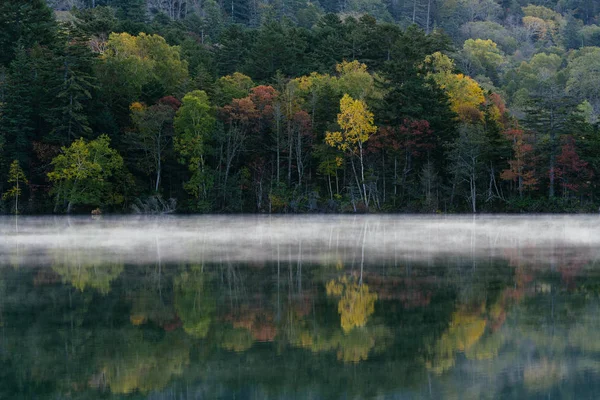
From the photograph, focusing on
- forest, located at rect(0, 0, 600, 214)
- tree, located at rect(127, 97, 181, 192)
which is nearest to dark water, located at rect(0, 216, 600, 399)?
forest, located at rect(0, 0, 600, 214)

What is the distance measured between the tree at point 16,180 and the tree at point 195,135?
10543 millimetres

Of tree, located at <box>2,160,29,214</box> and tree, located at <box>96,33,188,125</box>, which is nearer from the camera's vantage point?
tree, located at <box>2,160,29,214</box>

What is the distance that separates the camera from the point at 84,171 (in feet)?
170

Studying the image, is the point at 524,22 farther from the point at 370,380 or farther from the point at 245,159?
the point at 370,380

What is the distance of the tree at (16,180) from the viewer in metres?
52.2

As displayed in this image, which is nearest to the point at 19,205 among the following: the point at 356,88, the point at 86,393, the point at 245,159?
the point at 245,159

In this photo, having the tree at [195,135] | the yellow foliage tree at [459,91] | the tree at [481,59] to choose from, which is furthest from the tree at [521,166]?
the tree at [481,59]

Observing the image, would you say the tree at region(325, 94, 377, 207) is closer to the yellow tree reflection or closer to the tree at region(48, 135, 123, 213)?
the tree at region(48, 135, 123, 213)

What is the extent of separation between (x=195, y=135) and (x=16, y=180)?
40.6 ft

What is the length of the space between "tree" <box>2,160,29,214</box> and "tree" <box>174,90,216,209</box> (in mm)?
10543

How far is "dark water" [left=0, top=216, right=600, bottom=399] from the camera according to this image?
927cm

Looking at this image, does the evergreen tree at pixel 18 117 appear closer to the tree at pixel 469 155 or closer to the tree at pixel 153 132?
the tree at pixel 153 132

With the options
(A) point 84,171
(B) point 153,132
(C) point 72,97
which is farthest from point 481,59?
(A) point 84,171

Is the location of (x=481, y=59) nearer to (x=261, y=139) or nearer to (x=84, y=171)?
(x=261, y=139)
